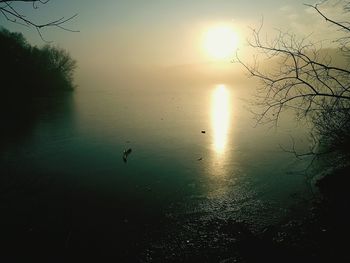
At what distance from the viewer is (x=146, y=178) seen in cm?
2038

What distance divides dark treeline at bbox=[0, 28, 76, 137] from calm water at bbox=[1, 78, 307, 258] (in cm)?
2076

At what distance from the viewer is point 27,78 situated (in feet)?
275

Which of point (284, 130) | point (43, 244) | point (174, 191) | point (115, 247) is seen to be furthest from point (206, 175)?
point (284, 130)

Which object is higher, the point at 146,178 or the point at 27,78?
the point at 27,78

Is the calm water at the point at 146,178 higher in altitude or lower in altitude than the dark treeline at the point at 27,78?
lower

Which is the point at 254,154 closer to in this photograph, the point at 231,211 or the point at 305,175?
the point at 305,175

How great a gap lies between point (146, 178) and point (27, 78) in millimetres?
76217

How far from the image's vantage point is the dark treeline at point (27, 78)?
190 feet

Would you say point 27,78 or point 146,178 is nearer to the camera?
point 146,178

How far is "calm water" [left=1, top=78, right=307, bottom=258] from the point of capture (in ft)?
49.8

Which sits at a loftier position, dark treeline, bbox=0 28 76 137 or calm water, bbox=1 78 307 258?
dark treeline, bbox=0 28 76 137

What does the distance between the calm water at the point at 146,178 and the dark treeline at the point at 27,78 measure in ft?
68.1

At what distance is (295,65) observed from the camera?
24.3 ft

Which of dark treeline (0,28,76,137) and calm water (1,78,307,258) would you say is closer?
calm water (1,78,307,258)
